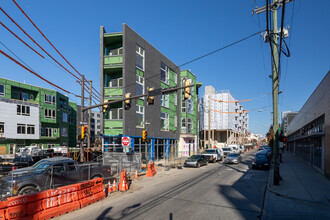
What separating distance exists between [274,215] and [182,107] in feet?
105

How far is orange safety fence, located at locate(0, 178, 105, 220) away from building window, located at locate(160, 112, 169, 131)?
22460 millimetres

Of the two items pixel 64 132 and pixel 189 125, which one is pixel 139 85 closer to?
pixel 189 125

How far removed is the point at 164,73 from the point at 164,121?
23.6ft

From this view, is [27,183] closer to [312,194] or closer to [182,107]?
[312,194]

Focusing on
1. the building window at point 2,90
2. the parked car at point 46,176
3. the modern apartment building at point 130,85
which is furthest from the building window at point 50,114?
the parked car at point 46,176

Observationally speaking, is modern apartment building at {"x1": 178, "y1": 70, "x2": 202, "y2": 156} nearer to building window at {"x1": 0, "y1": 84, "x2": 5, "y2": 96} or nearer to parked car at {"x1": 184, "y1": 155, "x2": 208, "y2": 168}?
parked car at {"x1": 184, "y1": 155, "x2": 208, "y2": 168}

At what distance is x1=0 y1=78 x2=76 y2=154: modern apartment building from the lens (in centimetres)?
3494

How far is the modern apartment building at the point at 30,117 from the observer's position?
34.9 metres

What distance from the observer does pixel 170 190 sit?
1285cm

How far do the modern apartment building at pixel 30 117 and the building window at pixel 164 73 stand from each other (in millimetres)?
22807

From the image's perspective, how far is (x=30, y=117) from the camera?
38.2m

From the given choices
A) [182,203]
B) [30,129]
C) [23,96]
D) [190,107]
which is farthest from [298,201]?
[23,96]

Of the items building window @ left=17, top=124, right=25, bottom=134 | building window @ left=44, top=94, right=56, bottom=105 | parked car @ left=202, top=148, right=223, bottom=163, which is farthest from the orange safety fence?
building window @ left=44, top=94, right=56, bottom=105

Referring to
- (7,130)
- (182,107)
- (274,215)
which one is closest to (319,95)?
(274,215)
